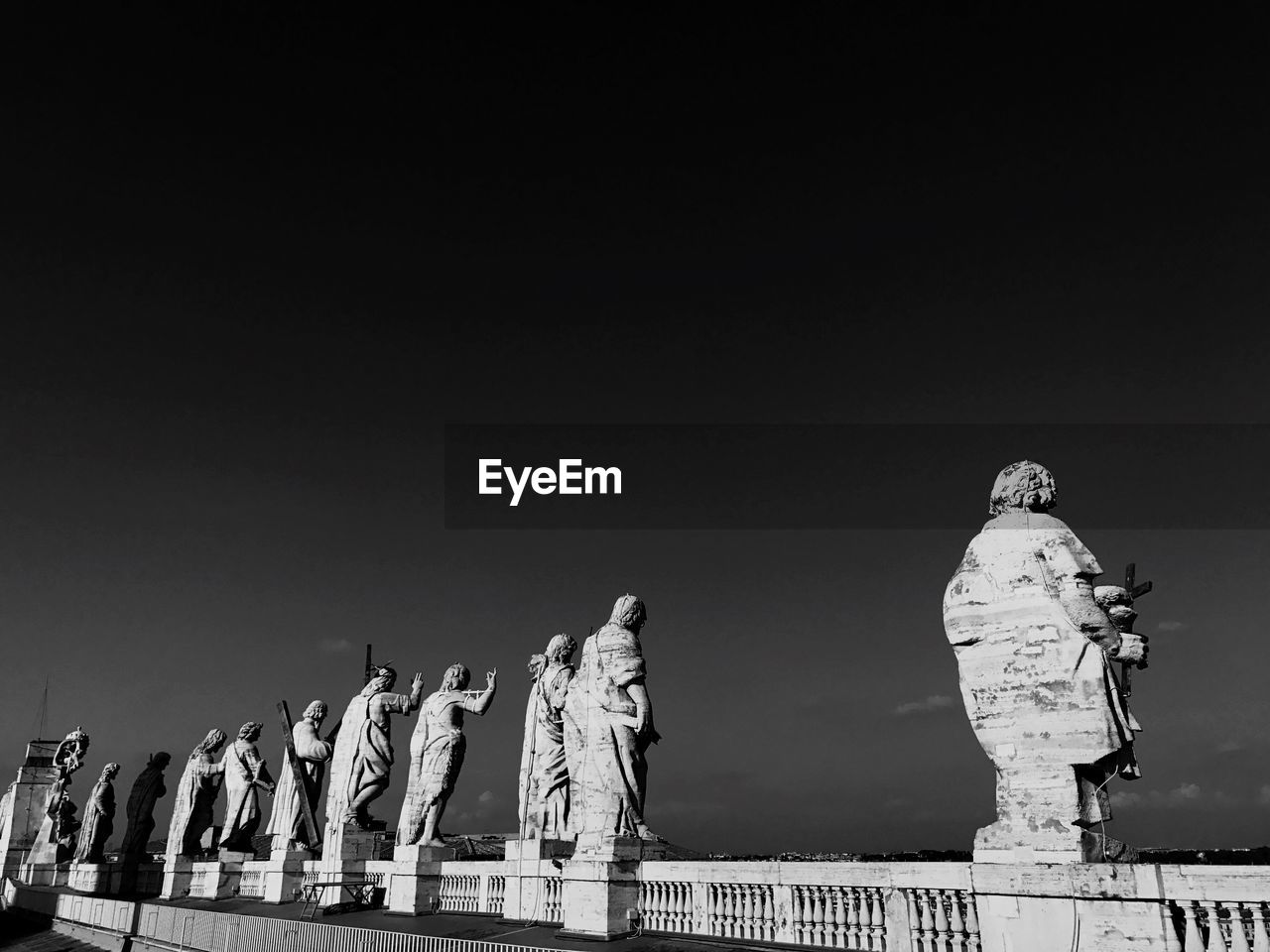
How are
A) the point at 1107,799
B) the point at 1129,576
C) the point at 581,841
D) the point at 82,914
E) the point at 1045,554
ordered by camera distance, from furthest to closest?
1. the point at 82,914
2. the point at 581,841
3. the point at 1129,576
4. the point at 1045,554
5. the point at 1107,799

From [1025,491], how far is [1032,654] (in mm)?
1294

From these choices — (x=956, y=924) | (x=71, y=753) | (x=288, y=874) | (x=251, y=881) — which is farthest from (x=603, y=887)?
(x=71, y=753)

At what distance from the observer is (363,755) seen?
16594mm

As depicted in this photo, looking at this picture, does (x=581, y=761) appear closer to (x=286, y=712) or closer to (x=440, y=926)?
(x=440, y=926)

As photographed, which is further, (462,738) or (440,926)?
(462,738)

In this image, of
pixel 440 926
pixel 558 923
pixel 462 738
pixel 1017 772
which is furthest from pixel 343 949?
pixel 1017 772

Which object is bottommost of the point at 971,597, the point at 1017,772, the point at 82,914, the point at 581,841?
the point at 82,914

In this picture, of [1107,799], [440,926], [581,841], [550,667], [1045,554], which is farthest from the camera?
[550,667]

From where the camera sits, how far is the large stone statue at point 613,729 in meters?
10.7

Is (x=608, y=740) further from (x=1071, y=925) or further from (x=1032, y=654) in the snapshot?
(x=1071, y=925)

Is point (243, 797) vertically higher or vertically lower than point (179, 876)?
higher

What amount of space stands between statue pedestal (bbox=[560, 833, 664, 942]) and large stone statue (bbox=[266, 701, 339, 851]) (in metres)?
9.60

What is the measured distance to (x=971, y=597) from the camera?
263 inches

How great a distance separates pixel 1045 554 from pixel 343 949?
9.03 m
